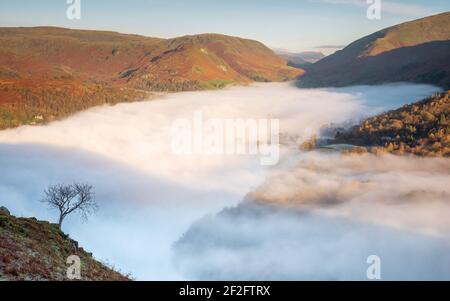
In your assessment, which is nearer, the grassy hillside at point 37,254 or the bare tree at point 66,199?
the grassy hillside at point 37,254

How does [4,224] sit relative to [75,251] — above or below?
above

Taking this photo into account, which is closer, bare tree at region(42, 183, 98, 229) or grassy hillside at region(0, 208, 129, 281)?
grassy hillside at region(0, 208, 129, 281)

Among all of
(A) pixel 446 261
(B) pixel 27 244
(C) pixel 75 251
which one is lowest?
(A) pixel 446 261

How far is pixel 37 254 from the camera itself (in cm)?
2911

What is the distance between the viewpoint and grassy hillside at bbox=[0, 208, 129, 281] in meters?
25.0

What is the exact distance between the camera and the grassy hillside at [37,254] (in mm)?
25034

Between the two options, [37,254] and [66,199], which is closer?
[37,254]
